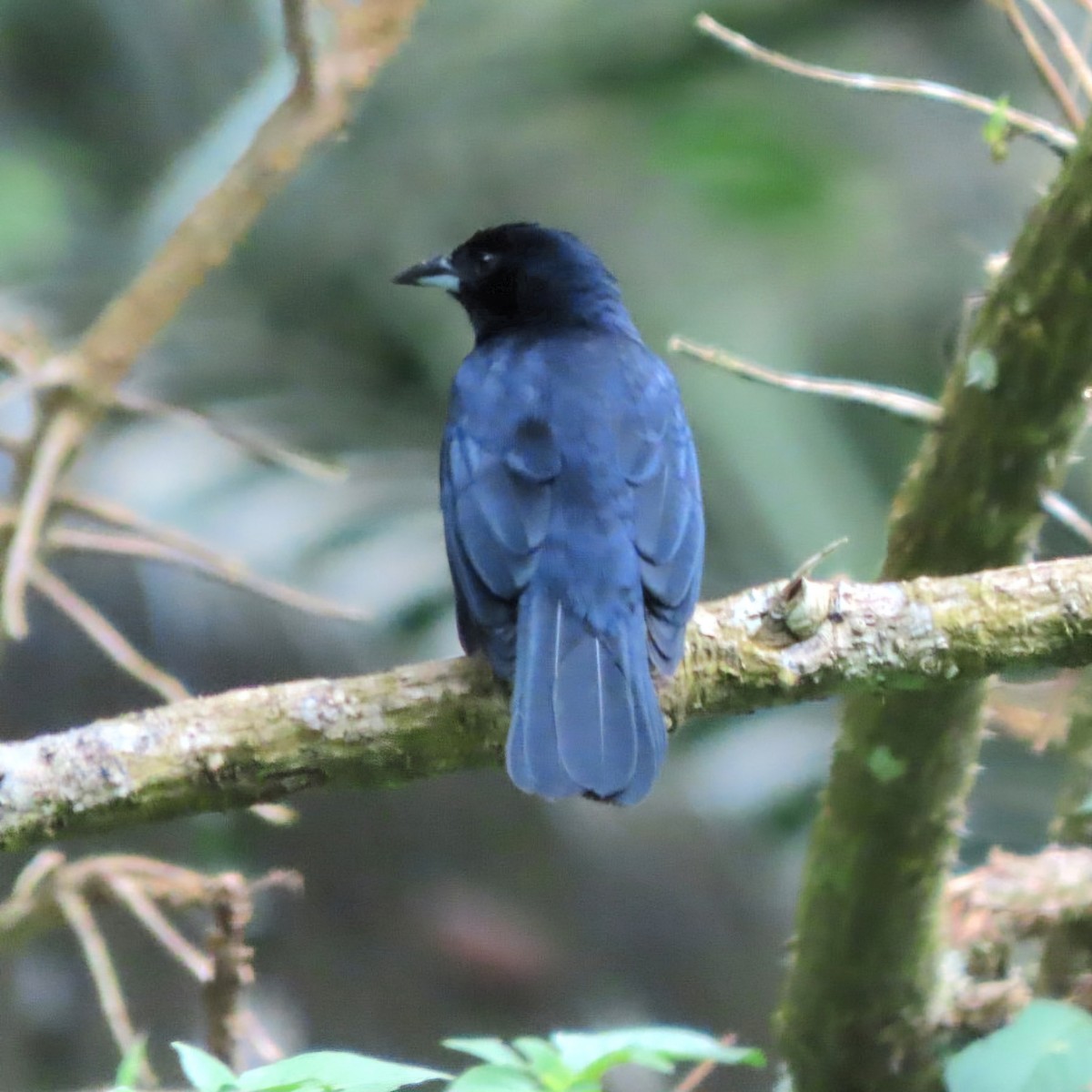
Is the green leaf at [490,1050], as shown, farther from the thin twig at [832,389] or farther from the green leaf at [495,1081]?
the thin twig at [832,389]

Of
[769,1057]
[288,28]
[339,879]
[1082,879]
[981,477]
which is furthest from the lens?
[339,879]

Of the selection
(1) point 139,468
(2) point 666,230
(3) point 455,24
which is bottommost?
(1) point 139,468

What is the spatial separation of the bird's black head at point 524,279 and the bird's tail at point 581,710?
3.25ft

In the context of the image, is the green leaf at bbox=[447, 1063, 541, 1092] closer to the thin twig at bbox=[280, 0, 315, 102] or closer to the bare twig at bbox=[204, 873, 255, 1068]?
the bare twig at bbox=[204, 873, 255, 1068]

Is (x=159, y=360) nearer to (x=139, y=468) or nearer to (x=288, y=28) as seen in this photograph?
(x=139, y=468)

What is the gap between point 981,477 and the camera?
2148mm

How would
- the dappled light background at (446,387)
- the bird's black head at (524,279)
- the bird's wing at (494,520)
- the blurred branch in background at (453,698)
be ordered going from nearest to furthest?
the blurred branch in background at (453,698) < the bird's wing at (494,520) < the bird's black head at (524,279) < the dappled light background at (446,387)

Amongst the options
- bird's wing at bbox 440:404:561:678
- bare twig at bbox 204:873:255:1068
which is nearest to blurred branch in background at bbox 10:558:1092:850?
bird's wing at bbox 440:404:561:678

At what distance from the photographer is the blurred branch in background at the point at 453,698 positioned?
1673 millimetres

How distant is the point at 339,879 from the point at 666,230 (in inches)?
96.0

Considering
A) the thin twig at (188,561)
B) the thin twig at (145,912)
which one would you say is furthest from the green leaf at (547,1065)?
the thin twig at (188,561)

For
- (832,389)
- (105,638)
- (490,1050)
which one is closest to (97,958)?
(105,638)

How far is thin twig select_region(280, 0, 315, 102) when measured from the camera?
253 centimetres

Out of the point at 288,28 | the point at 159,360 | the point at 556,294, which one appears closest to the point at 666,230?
the point at 159,360
